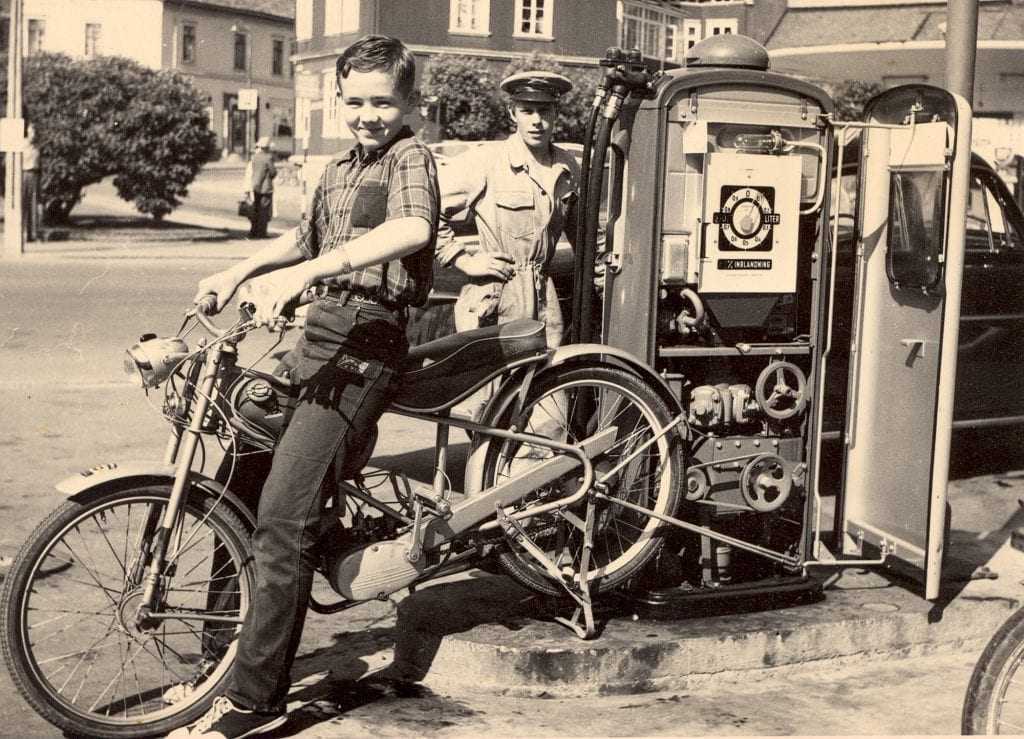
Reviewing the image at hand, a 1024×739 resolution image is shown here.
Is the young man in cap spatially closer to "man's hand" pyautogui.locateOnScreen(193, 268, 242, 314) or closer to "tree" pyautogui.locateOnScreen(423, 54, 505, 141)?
"man's hand" pyautogui.locateOnScreen(193, 268, 242, 314)

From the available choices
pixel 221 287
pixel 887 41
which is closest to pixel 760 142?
pixel 221 287

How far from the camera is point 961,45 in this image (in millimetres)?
5879

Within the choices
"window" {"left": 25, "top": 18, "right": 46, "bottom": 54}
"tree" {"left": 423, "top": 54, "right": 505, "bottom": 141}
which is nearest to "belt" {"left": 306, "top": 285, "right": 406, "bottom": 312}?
"tree" {"left": 423, "top": 54, "right": 505, "bottom": 141}

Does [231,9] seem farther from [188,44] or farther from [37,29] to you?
[37,29]

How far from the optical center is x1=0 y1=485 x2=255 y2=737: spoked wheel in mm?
3930

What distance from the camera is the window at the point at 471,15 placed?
22.2 ft

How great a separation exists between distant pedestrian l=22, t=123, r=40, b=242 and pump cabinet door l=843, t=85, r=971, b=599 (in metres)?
20.6

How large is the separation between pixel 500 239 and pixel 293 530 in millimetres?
2396

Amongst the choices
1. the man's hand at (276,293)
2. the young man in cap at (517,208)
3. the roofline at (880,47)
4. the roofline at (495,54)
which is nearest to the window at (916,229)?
the roofline at (495,54)

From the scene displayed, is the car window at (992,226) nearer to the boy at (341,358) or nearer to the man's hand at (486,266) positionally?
the man's hand at (486,266)

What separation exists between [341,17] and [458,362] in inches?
312

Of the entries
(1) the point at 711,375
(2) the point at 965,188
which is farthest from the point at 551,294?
(2) the point at 965,188

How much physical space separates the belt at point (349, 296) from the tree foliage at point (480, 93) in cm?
292

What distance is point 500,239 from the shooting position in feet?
20.1
